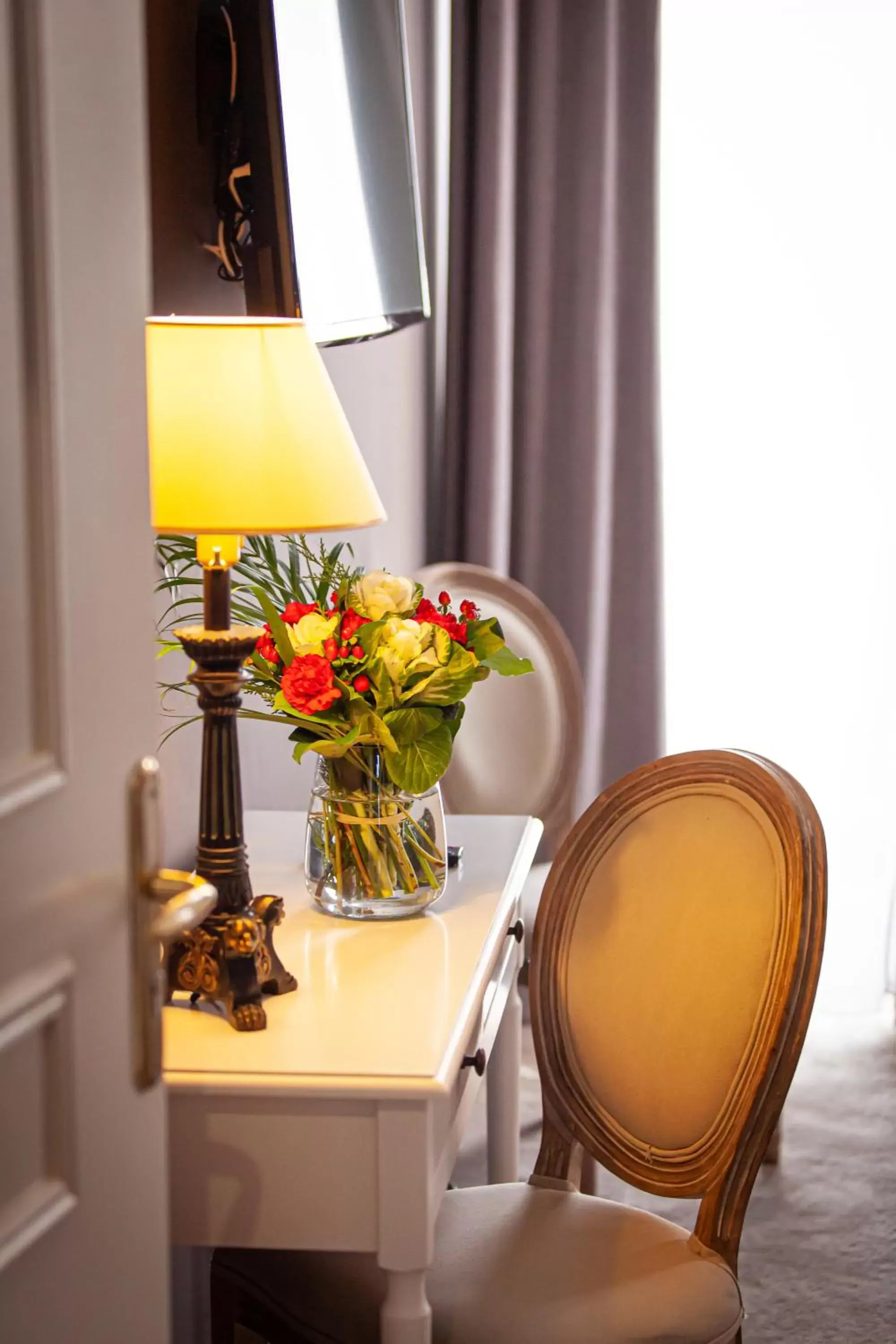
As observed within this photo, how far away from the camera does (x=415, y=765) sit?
1502 millimetres

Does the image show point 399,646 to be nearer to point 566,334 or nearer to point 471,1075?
point 471,1075

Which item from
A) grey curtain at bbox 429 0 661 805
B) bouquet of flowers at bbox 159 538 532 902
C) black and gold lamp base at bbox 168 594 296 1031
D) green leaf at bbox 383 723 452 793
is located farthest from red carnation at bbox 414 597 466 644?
grey curtain at bbox 429 0 661 805

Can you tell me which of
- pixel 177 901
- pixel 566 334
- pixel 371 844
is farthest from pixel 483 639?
pixel 566 334

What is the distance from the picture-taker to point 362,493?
54.8 inches

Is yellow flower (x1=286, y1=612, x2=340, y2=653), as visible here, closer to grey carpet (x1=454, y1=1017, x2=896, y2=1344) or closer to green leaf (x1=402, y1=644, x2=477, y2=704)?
green leaf (x1=402, y1=644, x2=477, y2=704)

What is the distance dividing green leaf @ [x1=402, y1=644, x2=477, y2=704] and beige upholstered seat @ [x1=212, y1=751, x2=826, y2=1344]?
28cm

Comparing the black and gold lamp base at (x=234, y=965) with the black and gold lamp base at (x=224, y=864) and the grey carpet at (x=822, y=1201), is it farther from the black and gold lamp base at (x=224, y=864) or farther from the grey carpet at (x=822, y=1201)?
the grey carpet at (x=822, y=1201)

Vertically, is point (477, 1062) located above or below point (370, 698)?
below

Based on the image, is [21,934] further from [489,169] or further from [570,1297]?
[489,169]

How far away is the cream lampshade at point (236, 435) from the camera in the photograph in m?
1.26

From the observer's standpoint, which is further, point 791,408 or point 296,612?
point 791,408

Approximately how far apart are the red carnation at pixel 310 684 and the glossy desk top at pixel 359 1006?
0.27m

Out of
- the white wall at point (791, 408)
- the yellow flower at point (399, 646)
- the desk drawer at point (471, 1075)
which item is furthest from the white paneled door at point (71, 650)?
the white wall at point (791, 408)

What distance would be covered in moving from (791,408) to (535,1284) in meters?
2.56
